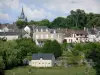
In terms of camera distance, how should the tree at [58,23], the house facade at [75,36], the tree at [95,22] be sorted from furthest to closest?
the tree at [58,23] < the tree at [95,22] < the house facade at [75,36]

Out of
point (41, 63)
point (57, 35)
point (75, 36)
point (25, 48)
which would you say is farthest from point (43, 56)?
point (75, 36)

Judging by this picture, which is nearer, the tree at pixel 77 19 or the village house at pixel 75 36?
the village house at pixel 75 36

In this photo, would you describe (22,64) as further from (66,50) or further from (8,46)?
(66,50)

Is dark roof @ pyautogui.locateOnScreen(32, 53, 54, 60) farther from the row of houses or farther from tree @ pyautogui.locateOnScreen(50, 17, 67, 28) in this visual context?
tree @ pyautogui.locateOnScreen(50, 17, 67, 28)

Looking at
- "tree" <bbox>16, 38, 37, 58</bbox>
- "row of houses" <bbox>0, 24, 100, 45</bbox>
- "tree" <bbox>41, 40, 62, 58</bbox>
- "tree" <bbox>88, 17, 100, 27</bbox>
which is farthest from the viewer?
"tree" <bbox>88, 17, 100, 27</bbox>

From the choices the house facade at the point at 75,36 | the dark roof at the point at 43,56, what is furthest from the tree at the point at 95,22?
the dark roof at the point at 43,56

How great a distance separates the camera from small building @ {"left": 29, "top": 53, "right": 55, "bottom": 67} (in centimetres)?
4428

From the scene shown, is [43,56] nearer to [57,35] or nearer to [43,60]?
[43,60]

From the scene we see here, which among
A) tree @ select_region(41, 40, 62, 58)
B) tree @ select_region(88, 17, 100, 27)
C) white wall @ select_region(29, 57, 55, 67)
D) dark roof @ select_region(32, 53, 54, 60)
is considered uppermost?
tree @ select_region(88, 17, 100, 27)

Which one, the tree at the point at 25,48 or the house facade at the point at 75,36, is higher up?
the house facade at the point at 75,36

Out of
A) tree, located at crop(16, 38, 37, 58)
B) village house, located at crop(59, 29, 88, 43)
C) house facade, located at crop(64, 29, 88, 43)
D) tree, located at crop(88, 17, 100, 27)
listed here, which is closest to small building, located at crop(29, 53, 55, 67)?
tree, located at crop(16, 38, 37, 58)

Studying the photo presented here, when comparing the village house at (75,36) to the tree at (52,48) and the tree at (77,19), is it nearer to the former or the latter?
the tree at (77,19)

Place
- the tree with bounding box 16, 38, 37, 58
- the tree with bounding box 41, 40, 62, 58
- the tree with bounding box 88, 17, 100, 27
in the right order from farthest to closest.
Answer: the tree with bounding box 88, 17, 100, 27
the tree with bounding box 41, 40, 62, 58
the tree with bounding box 16, 38, 37, 58

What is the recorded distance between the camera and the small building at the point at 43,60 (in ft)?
Answer: 145
